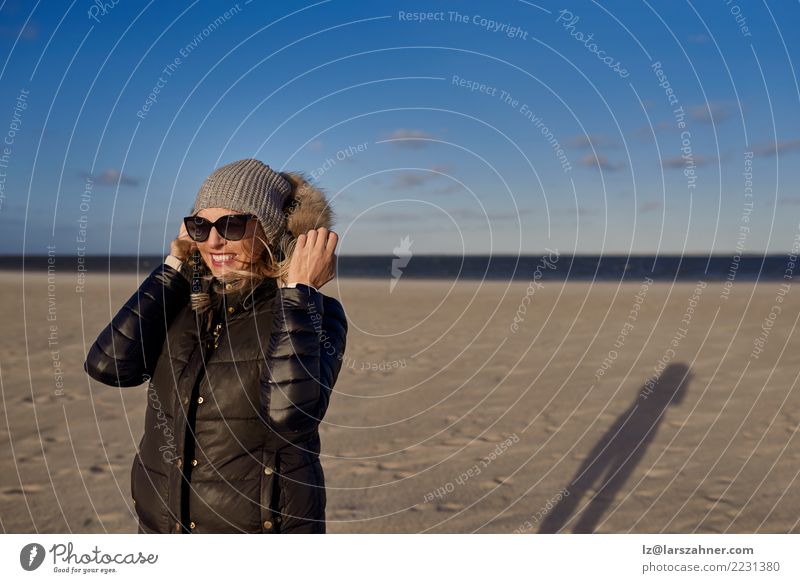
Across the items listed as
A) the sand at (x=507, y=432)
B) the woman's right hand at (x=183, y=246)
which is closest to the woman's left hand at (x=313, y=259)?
the woman's right hand at (x=183, y=246)

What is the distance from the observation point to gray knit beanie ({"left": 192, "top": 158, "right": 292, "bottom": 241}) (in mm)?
3176

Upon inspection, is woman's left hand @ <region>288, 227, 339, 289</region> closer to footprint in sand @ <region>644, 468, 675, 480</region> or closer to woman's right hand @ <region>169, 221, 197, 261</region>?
woman's right hand @ <region>169, 221, 197, 261</region>

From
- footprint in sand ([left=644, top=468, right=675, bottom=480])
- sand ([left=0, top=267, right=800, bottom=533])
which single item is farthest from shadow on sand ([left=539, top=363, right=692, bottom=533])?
footprint in sand ([left=644, top=468, right=675, bottom=480])

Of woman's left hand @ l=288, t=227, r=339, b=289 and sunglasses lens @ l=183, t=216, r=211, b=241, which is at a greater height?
sunglasses lens @ l=183, t=216, r=211, b=241

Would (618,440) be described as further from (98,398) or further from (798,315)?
(798,315)

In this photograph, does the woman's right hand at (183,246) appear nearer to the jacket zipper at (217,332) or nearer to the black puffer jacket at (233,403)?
the black puffer jacket at (233,403)

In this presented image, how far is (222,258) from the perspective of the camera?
3166 millimetres

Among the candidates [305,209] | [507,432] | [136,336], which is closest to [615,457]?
[507,432]

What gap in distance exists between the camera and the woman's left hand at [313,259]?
2934 mm

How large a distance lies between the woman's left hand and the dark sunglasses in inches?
13.9

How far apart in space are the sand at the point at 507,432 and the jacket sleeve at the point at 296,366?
3.66m

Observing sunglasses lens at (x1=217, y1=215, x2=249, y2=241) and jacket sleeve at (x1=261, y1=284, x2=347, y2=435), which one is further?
sunglasses lens at (x1=217, y1=215, x2=249, y2=241)
